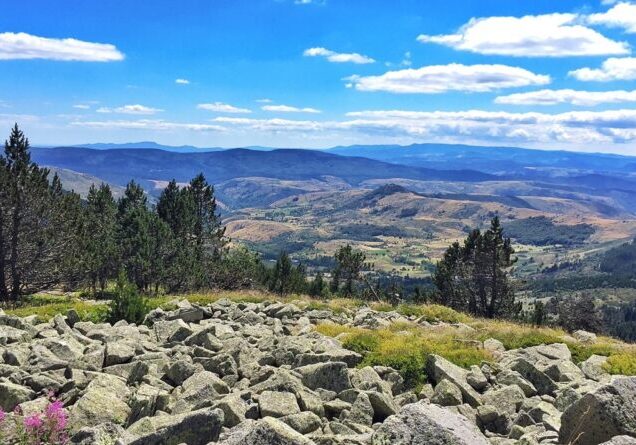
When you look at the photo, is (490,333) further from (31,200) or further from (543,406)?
(31,200)

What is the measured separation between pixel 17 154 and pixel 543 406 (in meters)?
54.5

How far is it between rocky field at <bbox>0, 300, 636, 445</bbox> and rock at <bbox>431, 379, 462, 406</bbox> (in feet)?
0.09

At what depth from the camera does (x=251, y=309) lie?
27062 mm

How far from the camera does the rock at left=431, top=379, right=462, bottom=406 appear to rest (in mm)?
12648

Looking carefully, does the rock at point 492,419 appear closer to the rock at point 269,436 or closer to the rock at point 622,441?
the rock at point 622,441

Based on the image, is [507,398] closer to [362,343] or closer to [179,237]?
[362,343]

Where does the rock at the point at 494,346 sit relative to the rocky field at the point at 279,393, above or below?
below

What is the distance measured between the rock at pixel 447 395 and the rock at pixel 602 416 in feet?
10.5

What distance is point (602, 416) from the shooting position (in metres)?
9.34

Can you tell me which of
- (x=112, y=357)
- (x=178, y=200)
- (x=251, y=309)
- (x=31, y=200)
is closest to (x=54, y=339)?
(x=112, y=357)

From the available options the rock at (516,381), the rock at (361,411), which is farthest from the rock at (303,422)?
the rock at (516,381)

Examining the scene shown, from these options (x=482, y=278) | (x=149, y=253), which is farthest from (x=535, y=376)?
(x=482, y=278)

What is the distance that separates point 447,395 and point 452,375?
4.62 ft

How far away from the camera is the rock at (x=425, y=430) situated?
783cm
